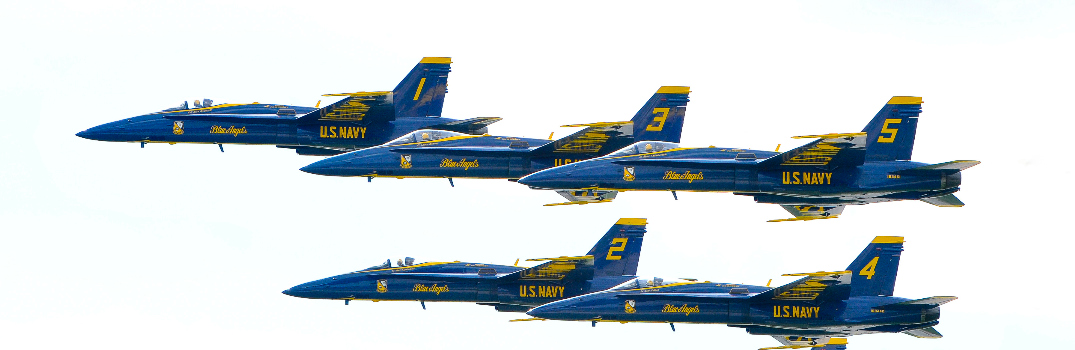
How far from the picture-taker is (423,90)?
86500 mm

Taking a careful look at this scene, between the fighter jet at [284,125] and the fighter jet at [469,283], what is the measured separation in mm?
5945

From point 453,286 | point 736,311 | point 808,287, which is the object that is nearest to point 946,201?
point 808,287

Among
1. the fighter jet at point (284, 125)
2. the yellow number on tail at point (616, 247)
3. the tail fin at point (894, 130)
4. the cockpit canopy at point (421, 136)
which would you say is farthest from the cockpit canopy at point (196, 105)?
the tail fin at point (894, 130)

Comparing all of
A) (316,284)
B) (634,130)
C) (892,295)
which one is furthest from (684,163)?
(316,284)

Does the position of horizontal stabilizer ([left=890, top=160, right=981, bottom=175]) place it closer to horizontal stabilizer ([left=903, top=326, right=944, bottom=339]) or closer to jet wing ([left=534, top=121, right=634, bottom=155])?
horizontal stabilizer ([left=903, top=326, right=944, bottom=339])

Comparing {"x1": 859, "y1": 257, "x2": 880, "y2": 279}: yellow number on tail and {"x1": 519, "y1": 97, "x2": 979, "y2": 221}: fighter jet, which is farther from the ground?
{"x1": 519, "y1": 97, "x2": 979, "y2": 221}: fighter jet

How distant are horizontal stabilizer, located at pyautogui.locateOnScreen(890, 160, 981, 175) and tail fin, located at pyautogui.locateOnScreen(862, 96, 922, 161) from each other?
1.71 m

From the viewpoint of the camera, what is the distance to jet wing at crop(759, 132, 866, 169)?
72.3 meters

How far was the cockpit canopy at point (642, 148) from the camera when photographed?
245 feet

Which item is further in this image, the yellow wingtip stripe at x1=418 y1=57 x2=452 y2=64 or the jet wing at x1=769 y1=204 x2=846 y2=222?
the yellow wingtip stripe at x1=418 y1=57 x2=452 y2=64

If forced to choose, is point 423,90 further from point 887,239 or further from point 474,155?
point 887,239

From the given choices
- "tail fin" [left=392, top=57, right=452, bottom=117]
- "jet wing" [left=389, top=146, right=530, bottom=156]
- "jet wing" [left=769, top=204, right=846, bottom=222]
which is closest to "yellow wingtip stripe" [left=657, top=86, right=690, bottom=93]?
"jet wing" [left=769, top=204, right=846, bottom=222]

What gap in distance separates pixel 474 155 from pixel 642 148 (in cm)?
733

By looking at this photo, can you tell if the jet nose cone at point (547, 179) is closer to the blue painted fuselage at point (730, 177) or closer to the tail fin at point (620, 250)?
the blue painted fuselage at point (730, 177)
